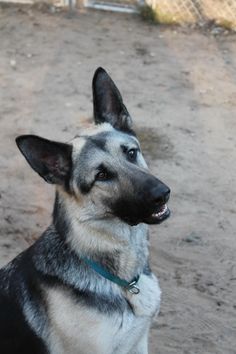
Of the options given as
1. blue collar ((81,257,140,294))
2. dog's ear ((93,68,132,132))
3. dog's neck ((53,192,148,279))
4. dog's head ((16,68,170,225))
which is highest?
dog's ear ((93,68,132,132))

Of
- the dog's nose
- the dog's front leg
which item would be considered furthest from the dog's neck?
the dog's front leg

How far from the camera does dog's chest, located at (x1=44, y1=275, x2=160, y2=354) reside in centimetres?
341

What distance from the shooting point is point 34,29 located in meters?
9.10

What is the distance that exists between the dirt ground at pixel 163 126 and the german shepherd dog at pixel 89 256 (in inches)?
42.5

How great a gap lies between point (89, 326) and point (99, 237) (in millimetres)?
490

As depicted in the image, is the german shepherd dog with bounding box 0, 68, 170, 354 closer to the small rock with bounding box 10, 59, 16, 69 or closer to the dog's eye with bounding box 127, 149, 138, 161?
the dog's eye with bounding box 127, 149, 138, 161

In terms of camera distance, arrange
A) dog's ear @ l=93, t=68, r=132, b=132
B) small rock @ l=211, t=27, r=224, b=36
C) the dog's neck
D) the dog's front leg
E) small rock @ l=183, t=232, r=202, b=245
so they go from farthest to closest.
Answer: small rock @ l=211, t=27, r=224, b=36
small rock @ l=183, t=232, r=202, b=245
the dog's front leg
dog's ear @ l=93, t=68, r=132, b=132
the dog's neck

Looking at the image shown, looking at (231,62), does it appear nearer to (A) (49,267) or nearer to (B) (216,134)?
(B) (216,134)

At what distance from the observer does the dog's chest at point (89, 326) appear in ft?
11.2

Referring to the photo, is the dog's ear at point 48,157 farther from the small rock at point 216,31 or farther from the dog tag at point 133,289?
the small rock at point 216,31

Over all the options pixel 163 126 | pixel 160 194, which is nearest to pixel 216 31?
pixel 163 126

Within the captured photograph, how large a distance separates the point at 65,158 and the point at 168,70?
4883 millimetres

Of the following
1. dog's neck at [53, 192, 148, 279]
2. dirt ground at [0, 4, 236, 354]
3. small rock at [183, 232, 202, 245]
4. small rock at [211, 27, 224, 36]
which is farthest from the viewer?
small rock at [211, 27, 224, 36]

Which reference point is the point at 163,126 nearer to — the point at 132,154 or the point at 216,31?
the point at 216,31
